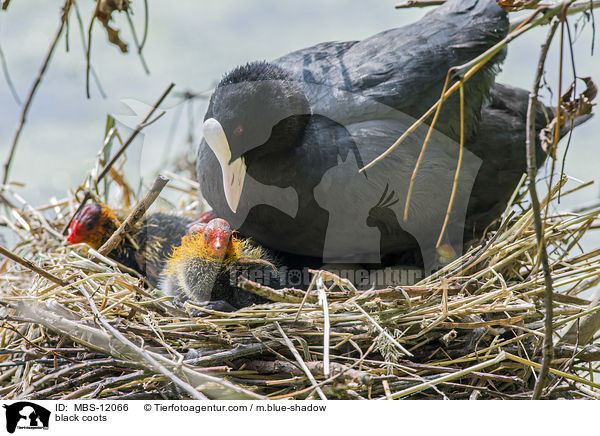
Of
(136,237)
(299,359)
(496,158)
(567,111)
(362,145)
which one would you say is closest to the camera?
(567,111)

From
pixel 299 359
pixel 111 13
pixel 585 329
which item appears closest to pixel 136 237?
pixel 111 13

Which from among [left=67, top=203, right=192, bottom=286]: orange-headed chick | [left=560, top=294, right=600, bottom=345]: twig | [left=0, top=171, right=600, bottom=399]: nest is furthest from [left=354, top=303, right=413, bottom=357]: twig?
[left=67, top=203, right=192, bottom=286]: orange-headed chick

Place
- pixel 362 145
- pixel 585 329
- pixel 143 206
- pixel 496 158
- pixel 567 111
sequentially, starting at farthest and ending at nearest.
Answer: pixel 496 158 → pixel 362 145 → pixel 143 206 → pixel 585 329 → pixel 567 111

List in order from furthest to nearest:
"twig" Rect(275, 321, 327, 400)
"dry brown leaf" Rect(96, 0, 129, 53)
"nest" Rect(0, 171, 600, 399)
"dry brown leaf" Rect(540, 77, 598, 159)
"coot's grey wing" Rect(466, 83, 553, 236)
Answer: "coot's grey wing" Rect(466, 83, 553, 236) → "dry brown leaf" Rect(96, 0, 129, 53) → "nest" Rect(0, 171, 600, 399) → "twig" Rect(275, 321, 327, 400) → "dry brown leaf" Rect(540, 77, 598, 159)

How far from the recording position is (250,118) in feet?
5.55

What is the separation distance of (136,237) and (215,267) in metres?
0.59

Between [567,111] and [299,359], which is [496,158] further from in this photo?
[299,359]

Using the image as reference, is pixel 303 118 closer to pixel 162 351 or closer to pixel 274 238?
pixel 274 238

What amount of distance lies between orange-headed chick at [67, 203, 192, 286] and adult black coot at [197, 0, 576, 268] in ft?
1.03

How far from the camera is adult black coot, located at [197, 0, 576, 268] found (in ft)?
5.69

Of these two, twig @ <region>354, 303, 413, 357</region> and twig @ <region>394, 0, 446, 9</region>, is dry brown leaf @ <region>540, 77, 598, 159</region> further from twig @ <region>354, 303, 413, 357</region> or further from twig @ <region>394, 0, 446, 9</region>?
twig @ <region>394, 0, 446, 9</region>

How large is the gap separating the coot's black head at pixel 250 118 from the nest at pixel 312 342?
0.51 metres

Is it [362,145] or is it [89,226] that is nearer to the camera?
[362,145]
